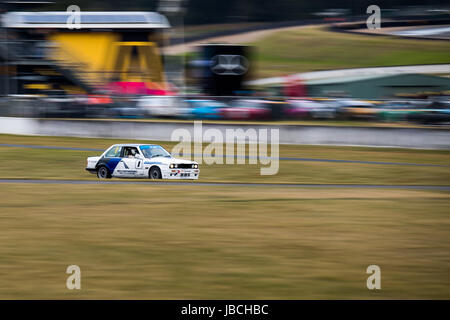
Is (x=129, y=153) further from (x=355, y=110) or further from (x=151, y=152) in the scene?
(x=355, y=110)

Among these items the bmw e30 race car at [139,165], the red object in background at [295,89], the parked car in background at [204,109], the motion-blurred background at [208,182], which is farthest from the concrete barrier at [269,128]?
the red object in background at [295,89]

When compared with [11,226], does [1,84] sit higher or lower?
higher

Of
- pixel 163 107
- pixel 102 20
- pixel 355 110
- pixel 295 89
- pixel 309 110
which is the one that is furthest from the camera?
pixel 102 20

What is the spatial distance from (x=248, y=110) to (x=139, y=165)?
11.8 m

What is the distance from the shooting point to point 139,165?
17141 millimetres

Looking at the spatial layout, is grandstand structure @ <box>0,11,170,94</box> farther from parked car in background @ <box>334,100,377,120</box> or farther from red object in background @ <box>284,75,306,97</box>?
parked car in background @ <box>334,100,377,120</box>

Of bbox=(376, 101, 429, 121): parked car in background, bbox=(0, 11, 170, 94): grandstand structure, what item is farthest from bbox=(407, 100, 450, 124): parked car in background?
bbox=(0, 11, 170, 94): grandstand structure

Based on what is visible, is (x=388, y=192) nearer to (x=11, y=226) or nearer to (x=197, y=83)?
(x=11, y=226)

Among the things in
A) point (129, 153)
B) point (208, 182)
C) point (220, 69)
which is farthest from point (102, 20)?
point (208, 182)

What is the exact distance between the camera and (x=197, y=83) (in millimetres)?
37844

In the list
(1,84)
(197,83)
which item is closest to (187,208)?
(197,83)

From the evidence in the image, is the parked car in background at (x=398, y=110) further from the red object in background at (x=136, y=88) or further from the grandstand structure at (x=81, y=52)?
the grandstand structure at (x=81, y=52)

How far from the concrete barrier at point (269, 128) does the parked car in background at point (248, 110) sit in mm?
2024
